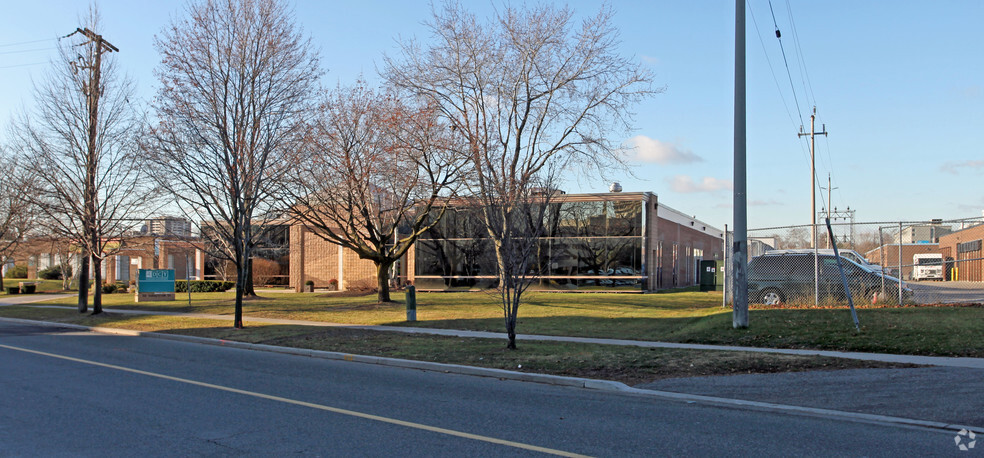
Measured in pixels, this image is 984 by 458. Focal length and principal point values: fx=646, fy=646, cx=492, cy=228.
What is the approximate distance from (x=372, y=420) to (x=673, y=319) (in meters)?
13.0

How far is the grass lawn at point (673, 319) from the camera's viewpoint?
12.3 meters

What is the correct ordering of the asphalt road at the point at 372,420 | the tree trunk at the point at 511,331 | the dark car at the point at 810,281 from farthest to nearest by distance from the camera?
the dark car at the point at 810,281
the tree trunk at the point at 511,331
the asphalt road at the point at 372,420

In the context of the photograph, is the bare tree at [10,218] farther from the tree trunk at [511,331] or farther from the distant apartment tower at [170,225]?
the tree trunk at [511,331]

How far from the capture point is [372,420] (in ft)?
24.6

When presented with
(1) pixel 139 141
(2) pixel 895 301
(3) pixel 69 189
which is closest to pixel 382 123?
(1) pixel 139 141

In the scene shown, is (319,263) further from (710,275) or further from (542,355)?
(542,355)

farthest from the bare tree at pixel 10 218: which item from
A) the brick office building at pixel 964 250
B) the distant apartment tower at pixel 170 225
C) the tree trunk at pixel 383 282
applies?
the brick office building at pixel 964 250

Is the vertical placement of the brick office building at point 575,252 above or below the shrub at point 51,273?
above

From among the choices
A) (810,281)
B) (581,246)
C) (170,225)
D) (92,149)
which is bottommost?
(810,281)

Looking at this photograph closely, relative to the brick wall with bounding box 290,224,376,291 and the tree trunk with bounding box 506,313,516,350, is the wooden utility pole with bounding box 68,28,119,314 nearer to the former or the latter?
the brick wall with bounding box 290,224,376,291

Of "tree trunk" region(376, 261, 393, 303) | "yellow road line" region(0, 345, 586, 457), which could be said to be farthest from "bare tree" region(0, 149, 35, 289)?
"yellow road line" region(0, 345, 586, 457)

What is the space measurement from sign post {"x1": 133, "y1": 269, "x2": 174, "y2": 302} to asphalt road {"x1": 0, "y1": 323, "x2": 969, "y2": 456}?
2127 centimetres

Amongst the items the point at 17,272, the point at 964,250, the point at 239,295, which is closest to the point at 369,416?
the point at 239,295

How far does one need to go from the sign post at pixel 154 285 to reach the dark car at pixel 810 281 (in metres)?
27.0
